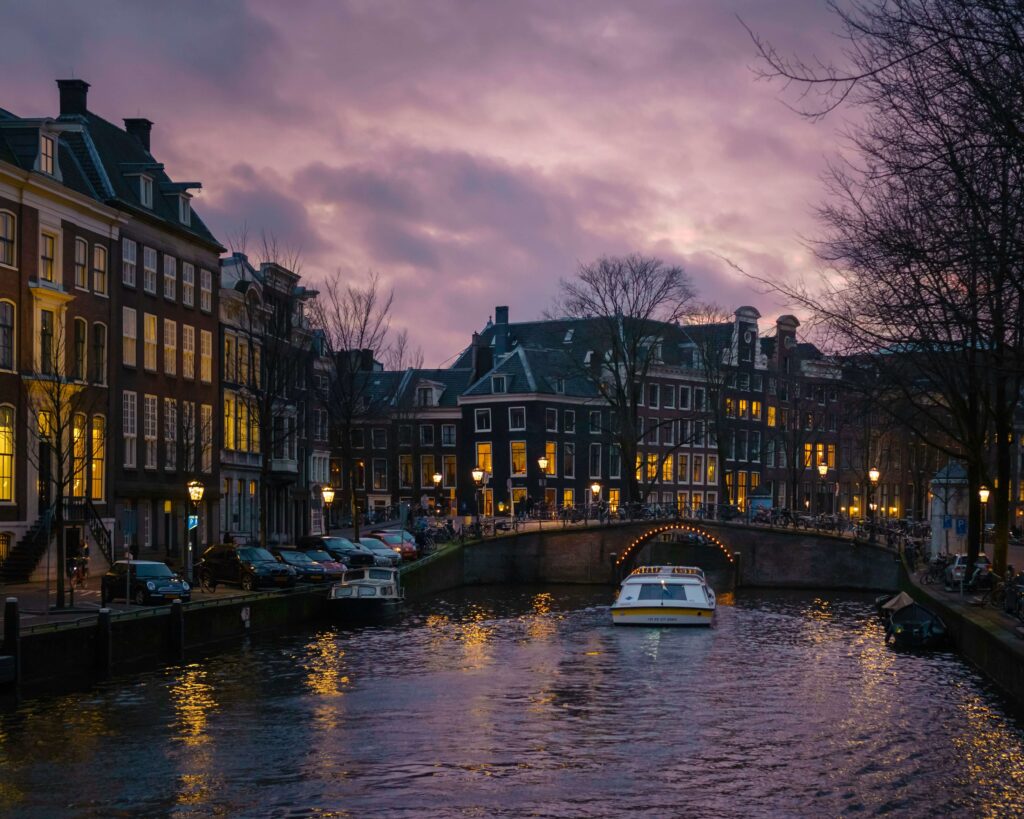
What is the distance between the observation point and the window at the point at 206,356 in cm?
7512

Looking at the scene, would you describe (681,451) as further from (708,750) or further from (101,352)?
(708,750)

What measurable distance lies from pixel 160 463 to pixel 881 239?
49.0 m

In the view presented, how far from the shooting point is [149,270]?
226 ft

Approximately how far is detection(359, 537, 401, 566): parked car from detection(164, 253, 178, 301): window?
53.3ft

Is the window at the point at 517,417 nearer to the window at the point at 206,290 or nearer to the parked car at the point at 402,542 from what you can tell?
the parked car at the point at 402,542

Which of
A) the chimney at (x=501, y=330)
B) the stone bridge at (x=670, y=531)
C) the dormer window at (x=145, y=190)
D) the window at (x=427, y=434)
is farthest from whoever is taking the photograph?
the chimney at (x=501, y=330)

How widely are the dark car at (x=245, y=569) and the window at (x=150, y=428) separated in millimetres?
9941

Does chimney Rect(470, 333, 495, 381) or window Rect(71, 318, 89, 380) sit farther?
chimney Rect(470, 333, 495, 381)

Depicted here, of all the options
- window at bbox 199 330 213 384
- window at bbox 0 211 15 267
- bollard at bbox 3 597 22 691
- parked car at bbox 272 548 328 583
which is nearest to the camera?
bollard at bbox 3 597 22 691

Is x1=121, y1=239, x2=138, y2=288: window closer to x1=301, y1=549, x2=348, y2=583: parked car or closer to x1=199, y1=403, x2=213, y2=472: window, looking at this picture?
x1=199, y1=403, x2=213, y2=472: window

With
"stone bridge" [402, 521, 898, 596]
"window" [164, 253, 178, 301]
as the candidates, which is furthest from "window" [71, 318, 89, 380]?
"stone bridge" [402, 521, 898, 596]

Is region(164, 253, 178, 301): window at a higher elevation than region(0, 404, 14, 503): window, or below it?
higher

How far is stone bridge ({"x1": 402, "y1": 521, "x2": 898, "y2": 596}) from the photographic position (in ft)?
282

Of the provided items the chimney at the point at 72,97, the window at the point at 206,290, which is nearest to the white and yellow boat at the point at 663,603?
the window at the point at 206,290
